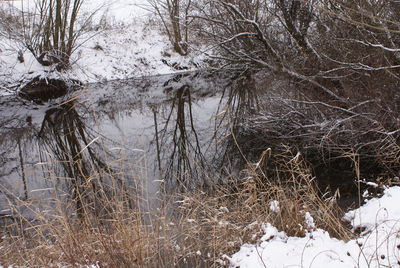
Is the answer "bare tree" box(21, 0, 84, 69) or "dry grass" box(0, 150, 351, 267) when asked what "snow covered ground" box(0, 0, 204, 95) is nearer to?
"bare tree" box(21, 0, 84, 69)

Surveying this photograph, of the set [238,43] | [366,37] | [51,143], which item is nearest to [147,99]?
[238,43]

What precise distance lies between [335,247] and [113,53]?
1595 centimetres

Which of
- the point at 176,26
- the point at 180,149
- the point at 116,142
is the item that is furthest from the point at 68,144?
the point at 176,26

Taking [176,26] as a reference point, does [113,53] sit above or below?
below

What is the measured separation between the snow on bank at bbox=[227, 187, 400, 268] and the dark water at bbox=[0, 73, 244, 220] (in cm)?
117

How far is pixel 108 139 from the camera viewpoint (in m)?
7.39

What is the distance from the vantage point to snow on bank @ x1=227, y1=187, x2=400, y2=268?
2471mm

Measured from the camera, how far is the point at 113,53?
17016 mm

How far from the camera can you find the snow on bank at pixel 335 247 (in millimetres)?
2471

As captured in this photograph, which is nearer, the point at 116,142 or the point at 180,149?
the point at 116,142

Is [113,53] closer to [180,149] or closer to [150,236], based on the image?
[180,149]

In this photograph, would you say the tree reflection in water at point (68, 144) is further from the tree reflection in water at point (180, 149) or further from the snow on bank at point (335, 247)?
the snow on bank at point (335, 247)

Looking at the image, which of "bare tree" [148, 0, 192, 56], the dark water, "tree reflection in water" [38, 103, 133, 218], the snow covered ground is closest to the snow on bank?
the dark water

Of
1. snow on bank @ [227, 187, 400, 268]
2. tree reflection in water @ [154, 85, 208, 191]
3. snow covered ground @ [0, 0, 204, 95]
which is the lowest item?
snow on bank @ [227, 187, 400, 268]
